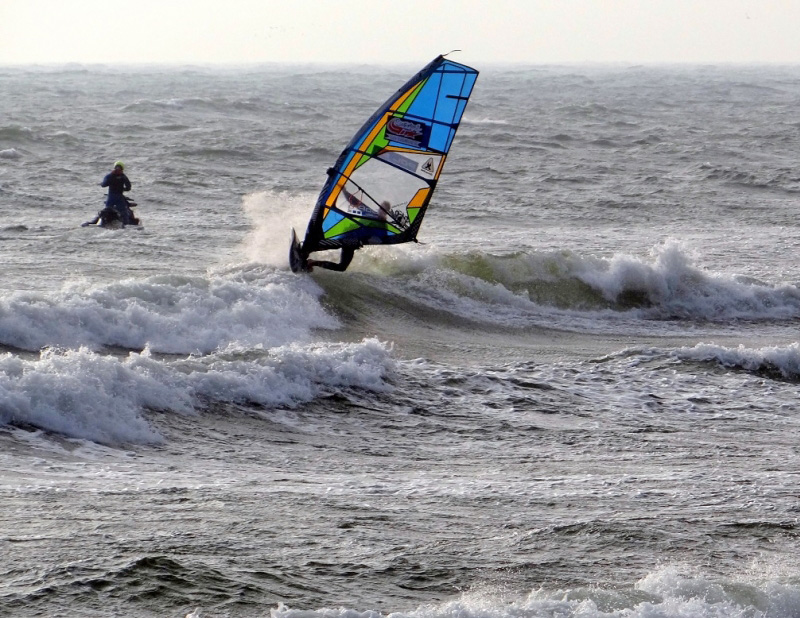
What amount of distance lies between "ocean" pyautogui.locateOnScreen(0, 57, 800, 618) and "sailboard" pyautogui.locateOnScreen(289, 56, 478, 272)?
0.70 meters

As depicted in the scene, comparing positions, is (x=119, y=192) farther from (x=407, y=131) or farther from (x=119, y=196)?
(x=407, y=131)

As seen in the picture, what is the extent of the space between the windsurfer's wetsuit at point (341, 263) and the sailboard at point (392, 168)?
5 cm

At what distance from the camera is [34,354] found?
30.8 ft

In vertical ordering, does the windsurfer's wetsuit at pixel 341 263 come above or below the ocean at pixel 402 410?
above

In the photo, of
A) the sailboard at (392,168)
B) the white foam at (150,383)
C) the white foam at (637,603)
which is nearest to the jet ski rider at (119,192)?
the sailboard at (392,168)

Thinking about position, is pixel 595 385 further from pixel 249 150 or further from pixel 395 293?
pixel 249 150

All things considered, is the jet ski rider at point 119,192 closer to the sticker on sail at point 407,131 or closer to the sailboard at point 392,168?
the sailboard at point 392,168

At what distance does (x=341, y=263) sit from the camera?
1311 centimetres

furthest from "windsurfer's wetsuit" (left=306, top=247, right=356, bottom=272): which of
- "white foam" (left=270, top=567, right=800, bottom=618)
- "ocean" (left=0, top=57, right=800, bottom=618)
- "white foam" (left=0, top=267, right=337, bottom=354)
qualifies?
"white foam" (left=270, top=567, right=800, bottom=618)

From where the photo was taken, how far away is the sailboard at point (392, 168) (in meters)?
12.5

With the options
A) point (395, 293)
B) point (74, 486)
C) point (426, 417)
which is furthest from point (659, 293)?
point (74, 486)

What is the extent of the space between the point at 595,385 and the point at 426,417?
76.9 inches

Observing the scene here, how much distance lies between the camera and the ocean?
5.15 metres

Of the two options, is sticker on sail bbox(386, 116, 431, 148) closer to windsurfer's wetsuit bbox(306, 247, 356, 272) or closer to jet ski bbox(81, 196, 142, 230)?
windsurfer's wetsuit bbox(306, 247, 356, 272)
